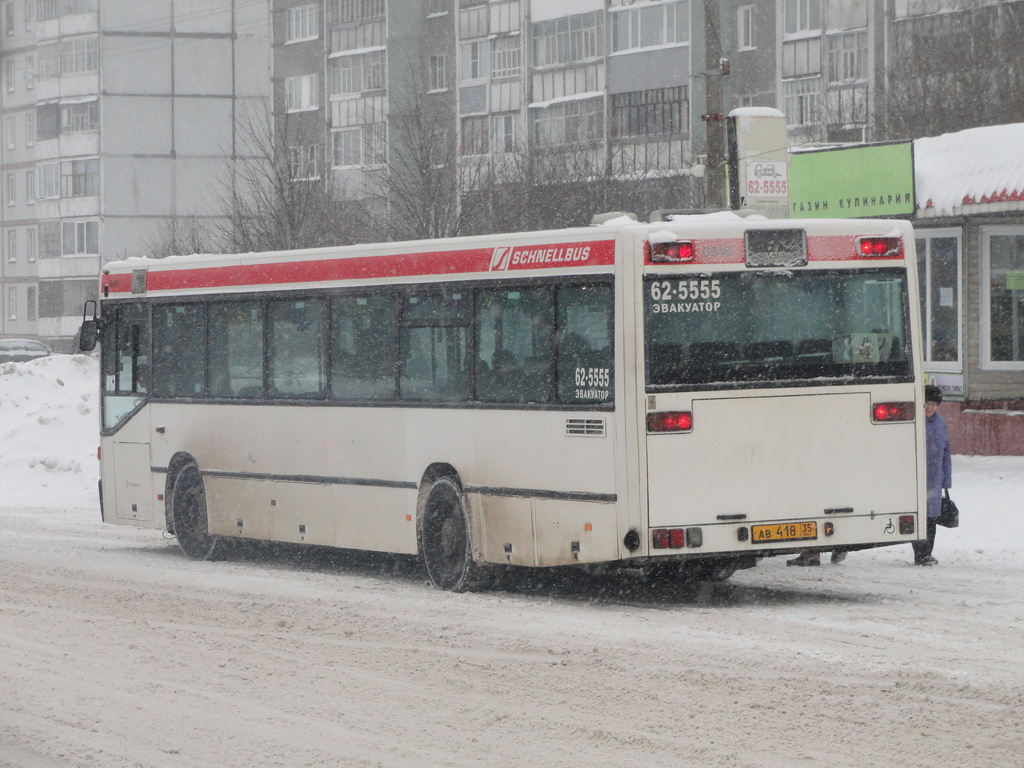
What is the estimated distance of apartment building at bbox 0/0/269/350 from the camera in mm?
85625

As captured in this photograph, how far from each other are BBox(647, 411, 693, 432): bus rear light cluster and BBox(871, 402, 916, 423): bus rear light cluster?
1417mm

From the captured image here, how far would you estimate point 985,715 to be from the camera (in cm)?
801

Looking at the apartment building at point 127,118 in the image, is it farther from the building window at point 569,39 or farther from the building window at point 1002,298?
the building window at point 1002,298

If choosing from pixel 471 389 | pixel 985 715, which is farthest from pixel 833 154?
pixel 985 715

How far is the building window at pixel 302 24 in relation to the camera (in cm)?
7850

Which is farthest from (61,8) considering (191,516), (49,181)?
(191,516)

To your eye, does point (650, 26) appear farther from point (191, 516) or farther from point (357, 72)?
point (191, 516)

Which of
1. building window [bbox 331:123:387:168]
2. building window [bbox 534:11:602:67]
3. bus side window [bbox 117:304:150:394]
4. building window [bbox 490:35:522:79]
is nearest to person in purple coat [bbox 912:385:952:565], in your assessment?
bus side window [bbox 117:304:150:394]

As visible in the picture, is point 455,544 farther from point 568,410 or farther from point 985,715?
point 985,715

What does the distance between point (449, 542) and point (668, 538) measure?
2.37 meters

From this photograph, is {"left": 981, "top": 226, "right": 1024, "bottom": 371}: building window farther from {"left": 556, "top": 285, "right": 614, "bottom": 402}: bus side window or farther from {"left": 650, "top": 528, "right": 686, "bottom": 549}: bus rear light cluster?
{"left": 650, "top": 528, "right": 686, "bottom": 549}: bus rear light cluster

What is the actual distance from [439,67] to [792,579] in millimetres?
59455

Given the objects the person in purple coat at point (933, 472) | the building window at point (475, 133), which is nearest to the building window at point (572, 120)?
the building window at point (475, 133)

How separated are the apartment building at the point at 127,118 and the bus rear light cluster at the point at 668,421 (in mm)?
73847
